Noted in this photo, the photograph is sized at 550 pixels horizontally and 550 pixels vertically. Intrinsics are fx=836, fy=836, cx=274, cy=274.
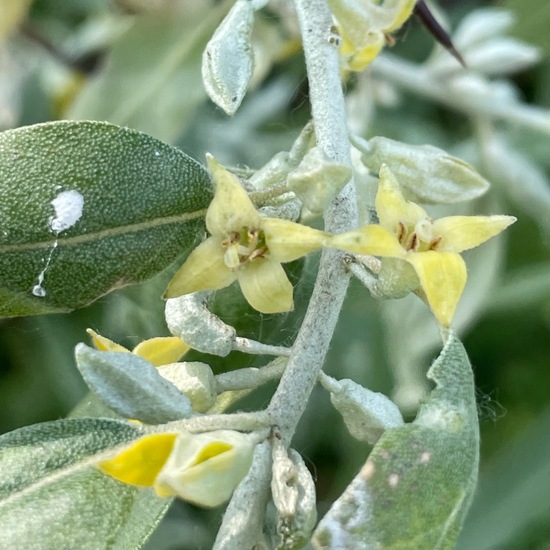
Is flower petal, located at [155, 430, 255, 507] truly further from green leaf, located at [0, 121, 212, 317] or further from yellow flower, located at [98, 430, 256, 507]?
green leaf, located at [0, 121, 212, 317]

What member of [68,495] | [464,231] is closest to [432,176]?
[464,231]

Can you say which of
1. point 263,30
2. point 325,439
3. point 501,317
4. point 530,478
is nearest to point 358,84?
point 263,30

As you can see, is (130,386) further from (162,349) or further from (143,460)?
(162,349)

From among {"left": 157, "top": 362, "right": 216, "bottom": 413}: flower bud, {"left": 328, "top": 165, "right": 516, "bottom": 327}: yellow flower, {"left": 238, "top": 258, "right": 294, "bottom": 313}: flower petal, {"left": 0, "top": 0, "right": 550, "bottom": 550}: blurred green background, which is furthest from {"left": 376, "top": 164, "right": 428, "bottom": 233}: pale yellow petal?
{"left": 0, "top": 0, "right": 550, "bottom": 550}: blurred green background

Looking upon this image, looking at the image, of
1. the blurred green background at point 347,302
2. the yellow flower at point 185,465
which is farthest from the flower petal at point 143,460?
the blurred green background at point 347,302

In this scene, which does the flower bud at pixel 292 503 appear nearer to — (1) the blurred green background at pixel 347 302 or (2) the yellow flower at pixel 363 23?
(2) the yellow flower at pixel 363 23

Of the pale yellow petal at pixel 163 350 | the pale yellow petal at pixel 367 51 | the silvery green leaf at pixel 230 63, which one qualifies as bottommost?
the pale yellow petal at pixel 163 350
